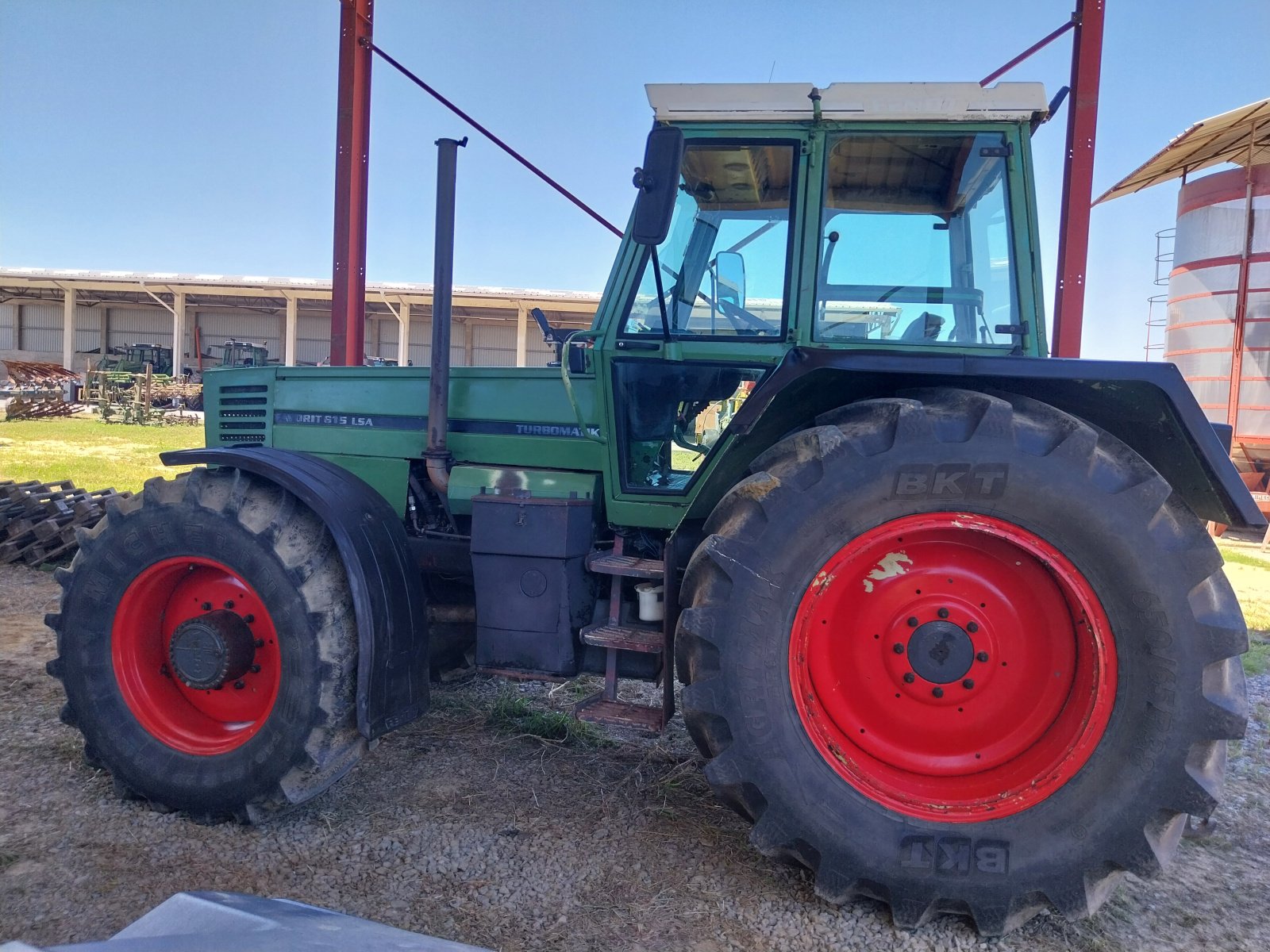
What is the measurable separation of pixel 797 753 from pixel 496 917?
94 centimetres

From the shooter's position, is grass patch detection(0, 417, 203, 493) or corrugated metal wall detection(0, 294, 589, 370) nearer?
grass patch detection(0, 417, 203, 493)

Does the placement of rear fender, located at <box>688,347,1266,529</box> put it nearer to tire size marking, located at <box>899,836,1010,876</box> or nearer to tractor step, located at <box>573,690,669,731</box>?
tractor step, located at <box>573,690,669,731</box>

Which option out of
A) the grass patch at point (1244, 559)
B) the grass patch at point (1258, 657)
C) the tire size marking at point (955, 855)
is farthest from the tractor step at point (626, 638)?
the grass patch at point (1244, 559)

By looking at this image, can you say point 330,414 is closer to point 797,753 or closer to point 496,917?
point 496,917

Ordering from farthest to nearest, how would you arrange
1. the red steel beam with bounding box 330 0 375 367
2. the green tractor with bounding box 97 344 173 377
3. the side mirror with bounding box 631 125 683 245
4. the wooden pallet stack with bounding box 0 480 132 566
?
the green tractor with bounding box 97 344 173 377 → the wooden pallet stack with bounding box 0 480 132 566 → the red steel beam with bounding box 330 0 375 367 → the side mirror with bounding box 631 125 683 245

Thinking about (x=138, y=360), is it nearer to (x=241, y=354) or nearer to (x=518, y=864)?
(x=241, y=354)

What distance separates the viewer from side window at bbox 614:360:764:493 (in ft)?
9.85

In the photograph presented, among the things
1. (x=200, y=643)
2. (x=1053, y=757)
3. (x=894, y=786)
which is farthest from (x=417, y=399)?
(x=1053, y=757)

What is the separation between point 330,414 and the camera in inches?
144

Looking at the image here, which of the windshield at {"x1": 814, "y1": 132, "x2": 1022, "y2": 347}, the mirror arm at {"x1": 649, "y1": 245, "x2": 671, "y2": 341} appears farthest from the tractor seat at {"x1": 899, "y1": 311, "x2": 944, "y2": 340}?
the mirror arm at {"x1": 649, "y1": 245, "x2": 671, "y2": 341}

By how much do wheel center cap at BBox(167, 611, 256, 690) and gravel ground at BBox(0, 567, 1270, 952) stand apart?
46cm

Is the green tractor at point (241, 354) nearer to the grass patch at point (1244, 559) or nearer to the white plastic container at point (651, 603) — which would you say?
the grass patch at point (1244, 559)

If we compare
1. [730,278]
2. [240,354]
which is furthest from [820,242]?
[240,354]

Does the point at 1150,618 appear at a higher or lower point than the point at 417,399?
lower
